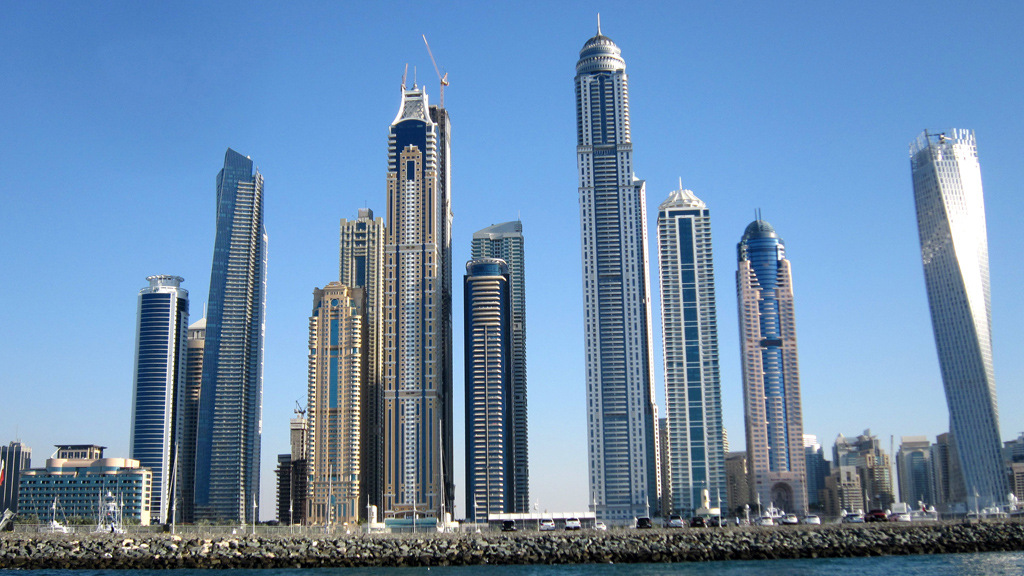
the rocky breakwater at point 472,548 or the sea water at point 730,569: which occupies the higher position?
the rocky breakwater at point 472,548

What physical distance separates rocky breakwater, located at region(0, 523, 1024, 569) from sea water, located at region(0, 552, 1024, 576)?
2950mm

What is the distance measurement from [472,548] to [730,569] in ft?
82.2

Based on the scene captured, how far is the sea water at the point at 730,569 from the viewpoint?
279 ft

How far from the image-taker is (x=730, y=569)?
8869 centimetres

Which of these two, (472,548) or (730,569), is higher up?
(472,548)

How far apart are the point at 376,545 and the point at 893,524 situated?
2171 inches

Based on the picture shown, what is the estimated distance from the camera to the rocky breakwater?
97.9 meters

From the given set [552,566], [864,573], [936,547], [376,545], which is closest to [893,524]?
[936,547]

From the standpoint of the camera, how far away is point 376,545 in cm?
10219

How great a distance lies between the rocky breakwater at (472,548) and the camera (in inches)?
3856

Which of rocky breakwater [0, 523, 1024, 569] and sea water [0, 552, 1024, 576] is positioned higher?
rocky breakwater [0, 523, 1024, 569]

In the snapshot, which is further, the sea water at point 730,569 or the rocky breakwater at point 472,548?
the rocky breakwater at point 472,548

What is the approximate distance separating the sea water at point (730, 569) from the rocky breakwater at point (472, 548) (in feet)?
9.68

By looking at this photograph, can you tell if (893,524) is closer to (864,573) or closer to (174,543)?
(864,573)
